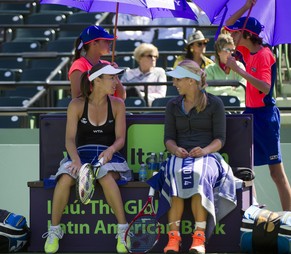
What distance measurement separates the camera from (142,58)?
421 inches

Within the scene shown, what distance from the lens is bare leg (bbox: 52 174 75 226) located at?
7078mm

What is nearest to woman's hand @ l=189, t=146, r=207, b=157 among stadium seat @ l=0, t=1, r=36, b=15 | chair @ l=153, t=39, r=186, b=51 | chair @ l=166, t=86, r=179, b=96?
chair @ l=166, t=86, r=179, b=96

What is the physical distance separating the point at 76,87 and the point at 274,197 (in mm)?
2729

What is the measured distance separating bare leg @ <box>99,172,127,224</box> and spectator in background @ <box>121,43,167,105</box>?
359 cm

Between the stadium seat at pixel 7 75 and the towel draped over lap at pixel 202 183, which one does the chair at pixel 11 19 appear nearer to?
the stadium seat at pixel 7 75

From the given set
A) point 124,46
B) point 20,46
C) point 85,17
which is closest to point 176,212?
point 124,46

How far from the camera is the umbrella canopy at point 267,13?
7.88 metres

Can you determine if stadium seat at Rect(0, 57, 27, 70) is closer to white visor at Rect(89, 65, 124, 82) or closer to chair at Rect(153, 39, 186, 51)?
chair at Rect(153, 39, 186, 51)

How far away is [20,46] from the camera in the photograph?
13.3 meters

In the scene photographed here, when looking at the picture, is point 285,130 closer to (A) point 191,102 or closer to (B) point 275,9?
(B) point 275,9

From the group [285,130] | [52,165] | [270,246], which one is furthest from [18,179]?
[270,246]

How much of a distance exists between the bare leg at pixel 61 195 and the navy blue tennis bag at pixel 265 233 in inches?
51.7

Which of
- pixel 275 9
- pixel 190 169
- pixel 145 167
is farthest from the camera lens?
pixel 275 9

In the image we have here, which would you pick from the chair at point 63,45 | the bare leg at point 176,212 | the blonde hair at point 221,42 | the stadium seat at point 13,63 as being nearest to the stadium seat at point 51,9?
the chair at point 63,45
